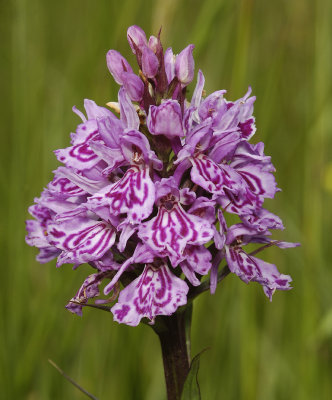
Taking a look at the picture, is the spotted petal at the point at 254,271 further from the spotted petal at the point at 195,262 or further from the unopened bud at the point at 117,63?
the unopened bud at the point at 117,63

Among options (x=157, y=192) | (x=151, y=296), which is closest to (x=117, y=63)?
(x=157, y=192)

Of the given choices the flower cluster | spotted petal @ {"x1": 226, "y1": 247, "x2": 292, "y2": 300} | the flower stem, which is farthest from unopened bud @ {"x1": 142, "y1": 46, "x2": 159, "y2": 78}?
the flower stem

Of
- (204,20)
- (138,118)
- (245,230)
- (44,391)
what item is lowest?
(44,391)

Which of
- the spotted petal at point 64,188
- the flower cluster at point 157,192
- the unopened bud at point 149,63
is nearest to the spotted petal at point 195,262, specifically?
the flower cluster at point 157,192

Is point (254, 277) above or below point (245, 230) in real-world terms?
below

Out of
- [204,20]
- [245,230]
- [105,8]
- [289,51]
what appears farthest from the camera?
[289,51]

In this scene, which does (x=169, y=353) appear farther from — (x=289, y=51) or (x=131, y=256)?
(x=289, y=51)

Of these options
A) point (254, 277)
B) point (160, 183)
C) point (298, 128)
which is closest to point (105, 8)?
point (160, 183)
